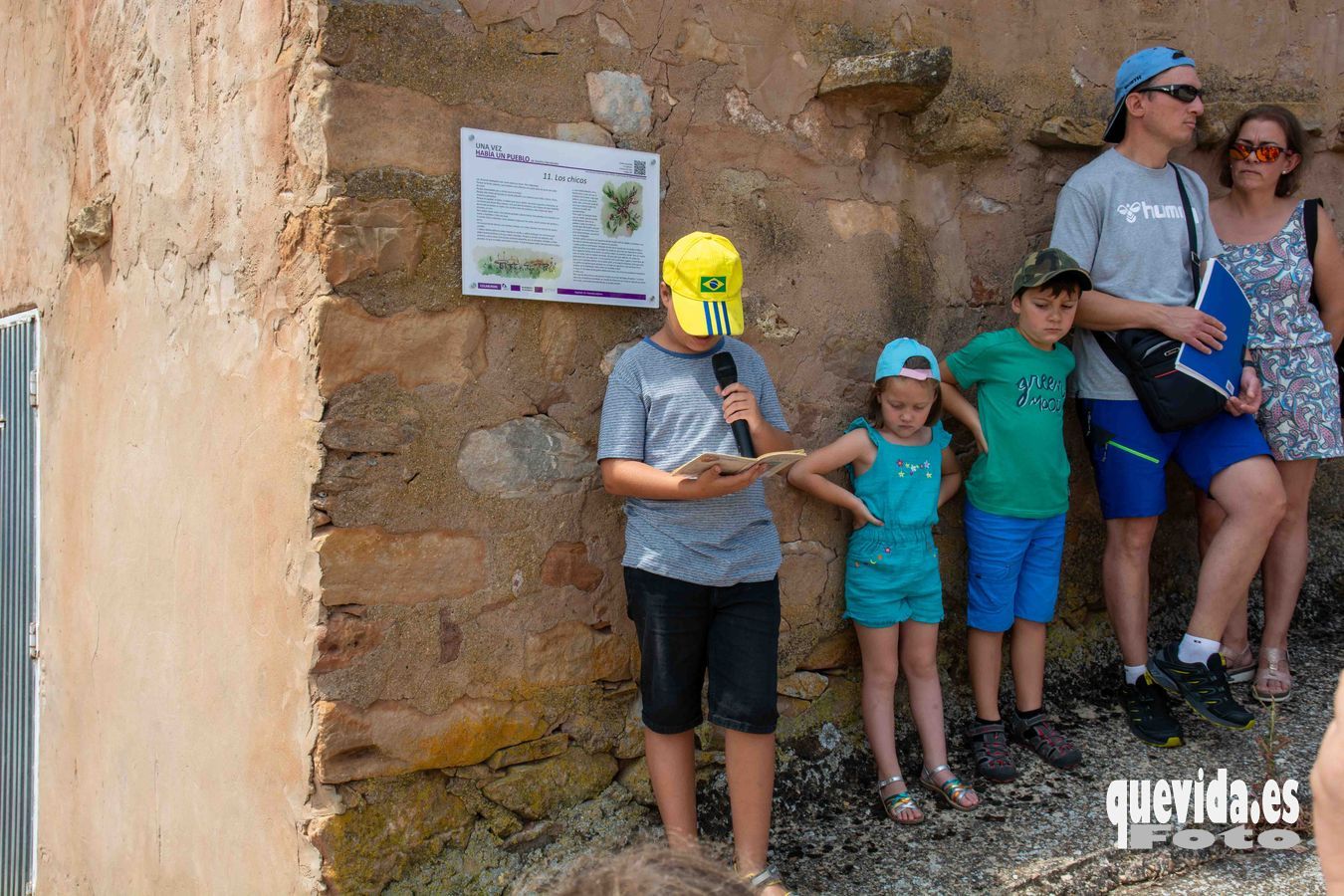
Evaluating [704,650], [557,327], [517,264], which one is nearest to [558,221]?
[517,264]

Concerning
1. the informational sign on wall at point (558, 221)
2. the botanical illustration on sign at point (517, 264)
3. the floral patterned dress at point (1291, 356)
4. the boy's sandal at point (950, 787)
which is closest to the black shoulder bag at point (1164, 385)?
the floral patterned dress at point (1291, 356)

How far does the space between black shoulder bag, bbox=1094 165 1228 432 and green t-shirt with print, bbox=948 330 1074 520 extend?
0.23 metres

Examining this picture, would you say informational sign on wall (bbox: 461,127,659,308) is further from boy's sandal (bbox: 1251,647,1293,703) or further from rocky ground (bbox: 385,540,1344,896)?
boy's sandal (bbox: 1251,647,1293,703)

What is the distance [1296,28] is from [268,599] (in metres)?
4.06

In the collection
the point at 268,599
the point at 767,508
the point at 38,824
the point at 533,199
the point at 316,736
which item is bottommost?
the point at 38,824

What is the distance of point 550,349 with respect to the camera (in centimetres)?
314

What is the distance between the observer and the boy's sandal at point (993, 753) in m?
3.55

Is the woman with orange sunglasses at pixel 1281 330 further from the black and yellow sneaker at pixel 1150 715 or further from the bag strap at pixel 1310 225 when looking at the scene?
the black and yellow sneaker at pixel 1150 715

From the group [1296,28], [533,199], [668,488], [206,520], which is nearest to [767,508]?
[668,488]

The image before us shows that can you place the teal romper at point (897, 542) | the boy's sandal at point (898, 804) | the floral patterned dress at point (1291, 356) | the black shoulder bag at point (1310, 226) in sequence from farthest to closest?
the black shoulder bag at point (1310, 226) → the floral patterned dress at point (1291, 356) → the teal romper at point (897, 542) → the boy's sandal at point (898, 804)

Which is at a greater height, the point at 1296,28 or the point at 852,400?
the point at 1296,28

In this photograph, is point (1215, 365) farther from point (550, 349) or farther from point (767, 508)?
point (550, 349)

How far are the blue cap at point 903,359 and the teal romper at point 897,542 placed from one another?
0.18 m

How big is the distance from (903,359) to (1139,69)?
1253mm
